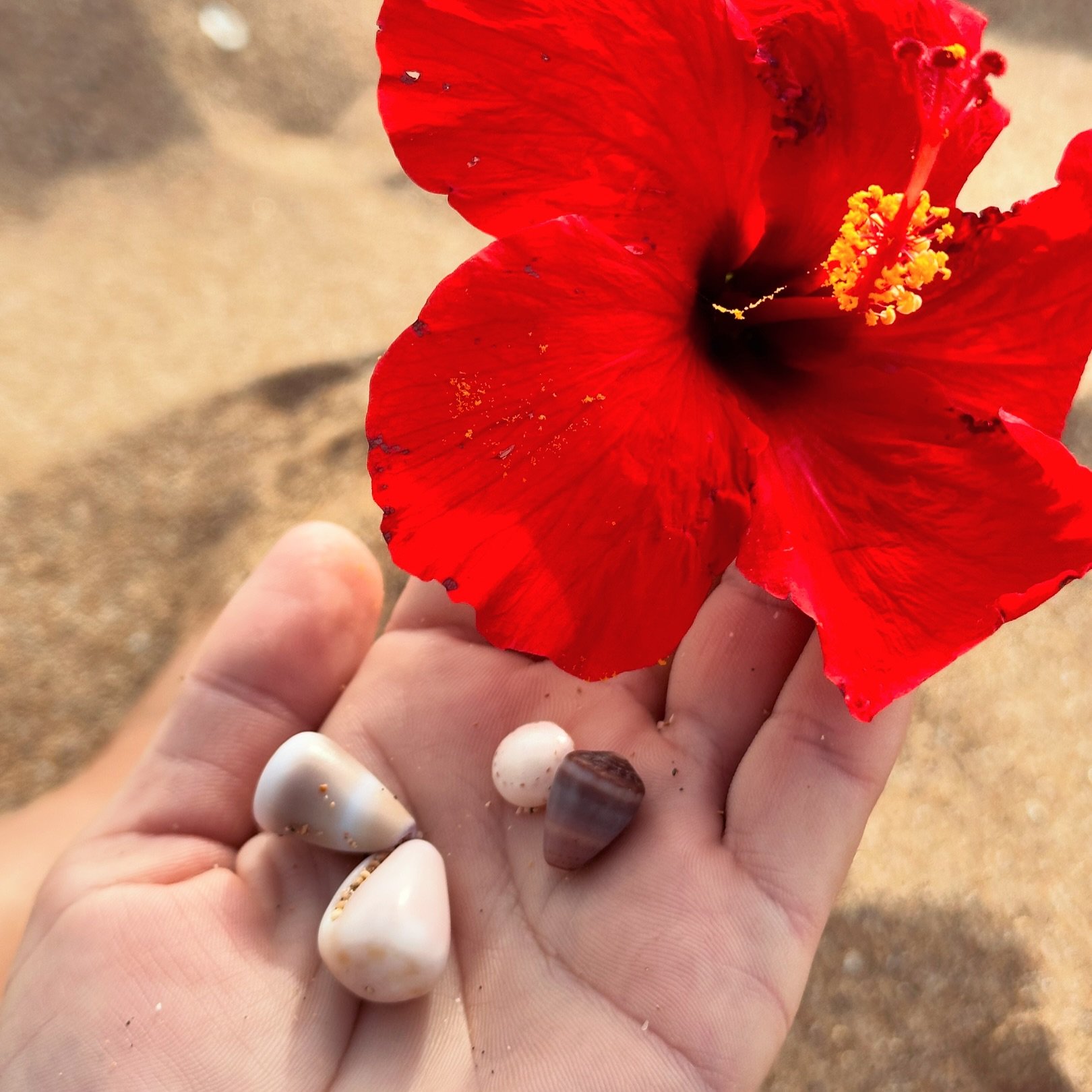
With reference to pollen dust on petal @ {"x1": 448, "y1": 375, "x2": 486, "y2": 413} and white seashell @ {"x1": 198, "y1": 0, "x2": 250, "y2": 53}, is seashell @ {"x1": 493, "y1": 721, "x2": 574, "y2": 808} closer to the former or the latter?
pollen dust on petal @ {"x1": 448, "y1": 375, "x2": 486, "y2": 413}

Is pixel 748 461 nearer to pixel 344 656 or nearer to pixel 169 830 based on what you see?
pixel 344 656

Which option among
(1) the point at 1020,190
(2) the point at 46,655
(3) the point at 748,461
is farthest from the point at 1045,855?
(2) the point at 46,655

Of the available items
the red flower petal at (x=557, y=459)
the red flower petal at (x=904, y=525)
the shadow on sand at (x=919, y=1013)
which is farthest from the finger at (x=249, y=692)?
the shadow on sand at (x=919, y=1013)

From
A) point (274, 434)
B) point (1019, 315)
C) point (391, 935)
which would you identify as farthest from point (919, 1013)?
point (274, 434)

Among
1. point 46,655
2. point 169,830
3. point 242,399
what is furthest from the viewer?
point 242,399

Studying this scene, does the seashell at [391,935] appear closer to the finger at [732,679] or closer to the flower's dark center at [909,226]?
the finger at [732,679]
